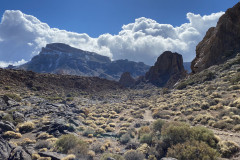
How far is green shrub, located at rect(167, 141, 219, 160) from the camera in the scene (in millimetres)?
6176

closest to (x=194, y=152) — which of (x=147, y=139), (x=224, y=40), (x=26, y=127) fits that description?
(x=147, y=139)

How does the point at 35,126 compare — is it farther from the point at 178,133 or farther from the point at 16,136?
the point at 178,133

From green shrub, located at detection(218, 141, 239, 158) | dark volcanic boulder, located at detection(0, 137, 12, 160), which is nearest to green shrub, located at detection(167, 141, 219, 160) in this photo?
green shrub, located at detection(218, 141, 239, 158)

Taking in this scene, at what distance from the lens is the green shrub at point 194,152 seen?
6176 millimetres

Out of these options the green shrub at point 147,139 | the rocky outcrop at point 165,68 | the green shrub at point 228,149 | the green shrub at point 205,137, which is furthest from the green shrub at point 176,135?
the rocky outcrop at point 165,68

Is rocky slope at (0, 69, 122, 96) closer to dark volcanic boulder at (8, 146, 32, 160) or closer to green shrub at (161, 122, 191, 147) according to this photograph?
dark volcanic boulder at (8, 146, 32, 160)

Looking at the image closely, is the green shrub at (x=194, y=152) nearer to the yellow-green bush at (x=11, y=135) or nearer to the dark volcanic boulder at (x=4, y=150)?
the dark volcanic boulder at (x=4, y=150)

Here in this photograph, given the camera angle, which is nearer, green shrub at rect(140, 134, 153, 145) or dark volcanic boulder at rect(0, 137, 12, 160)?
dark volcanic boulder at rect(0, 137, 12, 160)

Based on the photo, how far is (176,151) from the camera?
6945 mm

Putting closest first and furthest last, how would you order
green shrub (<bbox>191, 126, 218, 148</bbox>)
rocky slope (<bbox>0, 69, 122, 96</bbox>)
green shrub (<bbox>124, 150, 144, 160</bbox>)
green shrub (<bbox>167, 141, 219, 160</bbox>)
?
1. green shrub (<bbox>167, 141, 219, 160</bbox>)
2. green shrub (<bbox>191, 126, 218, 148</bbox>)
3. green shrub (<bbox>124, 150, 144, 160</bbox>)
4. rocky slope (<bbox>0, 69, 122, 96</bbox>)

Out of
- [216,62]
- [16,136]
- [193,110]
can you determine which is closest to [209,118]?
[193,110]

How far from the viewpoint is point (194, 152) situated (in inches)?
251

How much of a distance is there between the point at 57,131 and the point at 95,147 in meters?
4.56

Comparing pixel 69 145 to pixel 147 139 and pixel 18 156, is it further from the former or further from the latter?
pixel 147 139
